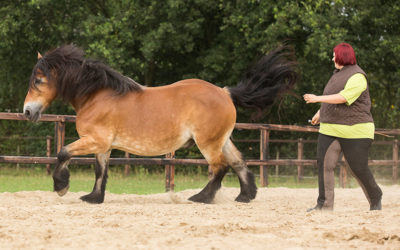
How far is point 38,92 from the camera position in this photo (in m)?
6.53

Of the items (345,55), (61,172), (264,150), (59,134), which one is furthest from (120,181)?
(345,55)

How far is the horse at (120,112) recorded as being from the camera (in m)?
6.49

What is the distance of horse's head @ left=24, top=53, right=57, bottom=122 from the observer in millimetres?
6492

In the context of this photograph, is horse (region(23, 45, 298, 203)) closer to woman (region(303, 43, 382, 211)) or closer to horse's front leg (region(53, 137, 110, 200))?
horse's front leg (region(53, 137, 110, 200))

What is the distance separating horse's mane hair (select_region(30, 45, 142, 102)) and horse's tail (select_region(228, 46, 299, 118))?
1.48 m

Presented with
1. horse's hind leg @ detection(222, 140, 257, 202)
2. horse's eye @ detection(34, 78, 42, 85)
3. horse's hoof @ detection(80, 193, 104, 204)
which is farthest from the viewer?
horse's hind leg @ detection(222, 140, 257, 202)

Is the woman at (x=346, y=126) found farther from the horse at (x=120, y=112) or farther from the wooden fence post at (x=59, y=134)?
the wooden fence post at (x=59, y=134)

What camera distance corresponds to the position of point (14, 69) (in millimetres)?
17281

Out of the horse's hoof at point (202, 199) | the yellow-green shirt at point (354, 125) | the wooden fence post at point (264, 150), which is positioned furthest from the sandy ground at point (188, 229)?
the wooden fence post at point (264, 150)

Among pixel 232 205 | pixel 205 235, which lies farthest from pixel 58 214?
pixel 232 205

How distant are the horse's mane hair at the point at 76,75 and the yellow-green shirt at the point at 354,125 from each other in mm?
2392

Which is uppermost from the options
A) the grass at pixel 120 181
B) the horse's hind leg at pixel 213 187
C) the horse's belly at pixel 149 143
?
the horse's belly at pixel 149 143

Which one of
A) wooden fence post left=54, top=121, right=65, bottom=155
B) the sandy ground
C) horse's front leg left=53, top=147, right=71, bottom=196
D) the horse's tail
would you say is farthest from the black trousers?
wooden fence post left=54, top=121, right=65, bottom=155

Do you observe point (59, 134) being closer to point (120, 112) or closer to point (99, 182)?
point (99, 182)
